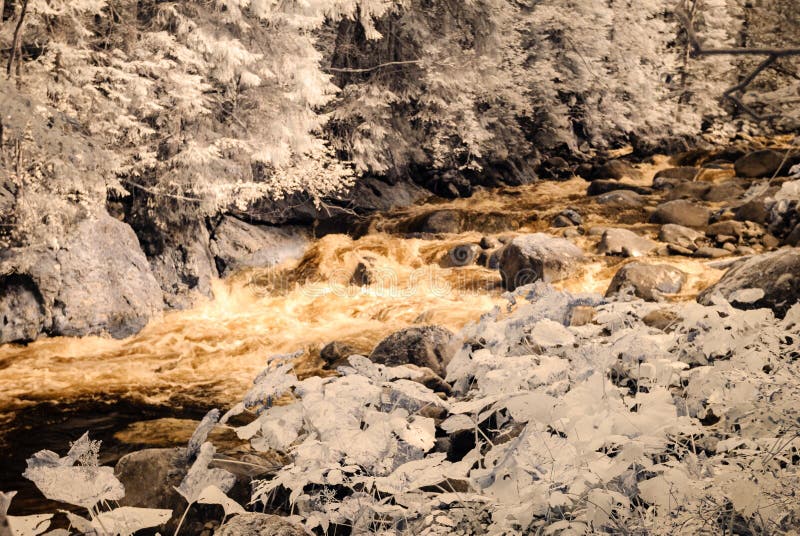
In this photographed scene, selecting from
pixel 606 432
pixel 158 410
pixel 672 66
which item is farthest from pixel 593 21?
pixel 606 432

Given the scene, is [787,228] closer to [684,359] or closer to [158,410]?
[684,359]

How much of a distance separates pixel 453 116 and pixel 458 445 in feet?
32.0

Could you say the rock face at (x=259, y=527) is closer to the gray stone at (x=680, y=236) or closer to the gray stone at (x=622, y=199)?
the gray stone at (x=680, y=236)

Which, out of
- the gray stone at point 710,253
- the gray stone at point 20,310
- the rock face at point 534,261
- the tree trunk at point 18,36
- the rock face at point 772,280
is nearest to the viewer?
the rock face at point 772,280

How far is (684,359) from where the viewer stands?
7.26ft

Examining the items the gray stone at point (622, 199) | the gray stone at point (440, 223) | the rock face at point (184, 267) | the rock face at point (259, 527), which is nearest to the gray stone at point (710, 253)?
the gray stone at point (622, 199)

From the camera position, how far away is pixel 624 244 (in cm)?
851

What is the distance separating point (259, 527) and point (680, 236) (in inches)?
338

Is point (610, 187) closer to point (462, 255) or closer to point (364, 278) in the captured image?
point (462, 255)

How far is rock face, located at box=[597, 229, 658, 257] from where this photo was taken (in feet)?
27.6

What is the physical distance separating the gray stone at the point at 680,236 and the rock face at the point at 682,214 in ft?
1.85

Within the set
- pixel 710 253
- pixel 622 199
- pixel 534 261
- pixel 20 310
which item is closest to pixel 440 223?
pixel 534 261

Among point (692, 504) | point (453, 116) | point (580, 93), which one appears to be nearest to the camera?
point (692, 504)

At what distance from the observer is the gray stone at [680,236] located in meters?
8.50
